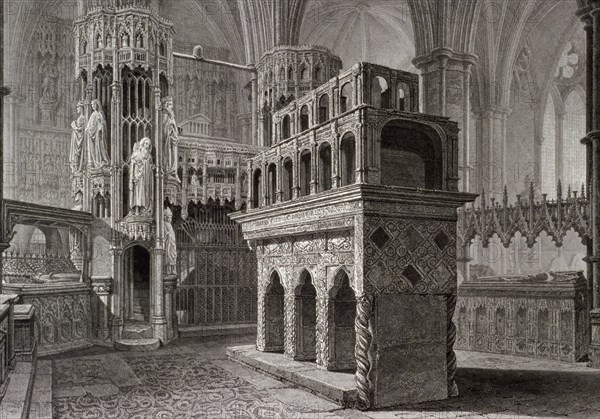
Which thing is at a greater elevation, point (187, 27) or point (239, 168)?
point (187, 27)

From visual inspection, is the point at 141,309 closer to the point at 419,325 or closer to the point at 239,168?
the point at 239,168

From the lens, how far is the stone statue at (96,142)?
38.3ft

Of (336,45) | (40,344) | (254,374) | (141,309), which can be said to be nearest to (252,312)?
(141,309)

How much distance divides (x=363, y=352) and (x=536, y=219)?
634 cm

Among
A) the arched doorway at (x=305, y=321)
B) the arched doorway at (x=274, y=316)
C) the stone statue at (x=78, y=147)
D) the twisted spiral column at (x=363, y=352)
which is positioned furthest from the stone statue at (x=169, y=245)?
the twisted spiral column at (x=363, y=352)

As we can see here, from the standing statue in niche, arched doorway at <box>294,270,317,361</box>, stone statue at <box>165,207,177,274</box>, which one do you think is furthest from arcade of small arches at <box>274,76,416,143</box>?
the standing statue in niche

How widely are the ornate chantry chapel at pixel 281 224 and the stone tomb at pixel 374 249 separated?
3 centimetres

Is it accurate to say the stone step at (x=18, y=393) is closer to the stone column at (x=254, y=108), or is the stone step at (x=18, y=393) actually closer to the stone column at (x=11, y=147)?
the stone column at (x=254, y=108)

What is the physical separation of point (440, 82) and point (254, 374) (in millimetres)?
10212

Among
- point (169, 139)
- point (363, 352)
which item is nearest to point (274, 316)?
point (363, 352)

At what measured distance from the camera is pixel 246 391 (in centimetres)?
696

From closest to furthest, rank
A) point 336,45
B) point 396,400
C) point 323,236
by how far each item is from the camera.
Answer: point 396,400 < point 323,236 < point 336,45

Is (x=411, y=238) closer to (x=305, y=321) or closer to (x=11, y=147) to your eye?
(x=305, y=321)

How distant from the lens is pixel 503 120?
2244 centimetres
